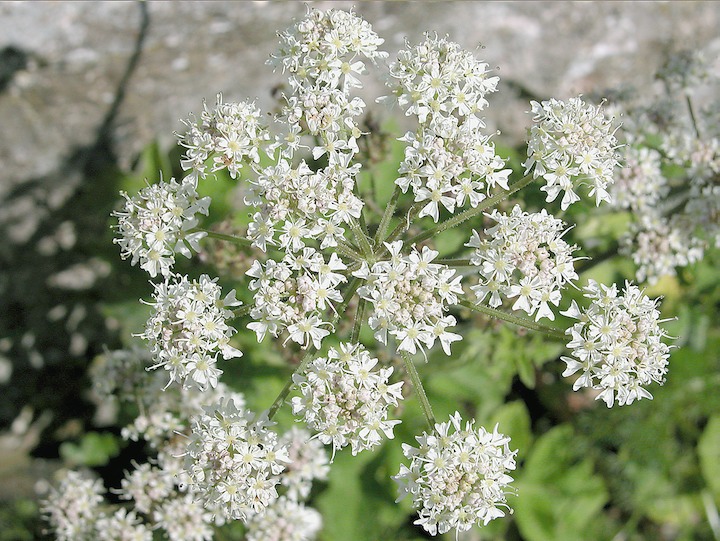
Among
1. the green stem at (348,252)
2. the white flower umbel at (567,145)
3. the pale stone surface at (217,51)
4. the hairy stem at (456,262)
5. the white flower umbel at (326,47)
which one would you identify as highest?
the pale stone surface at (217,51)

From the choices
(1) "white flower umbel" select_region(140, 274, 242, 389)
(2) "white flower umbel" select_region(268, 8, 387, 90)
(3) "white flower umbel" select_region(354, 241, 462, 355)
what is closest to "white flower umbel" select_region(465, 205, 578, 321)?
(3) "white flower umbel" select_region(354, 241, 462, 355)

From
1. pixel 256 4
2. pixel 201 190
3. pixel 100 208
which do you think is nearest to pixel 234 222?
pixel 201 190

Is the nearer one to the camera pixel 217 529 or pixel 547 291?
pixel 547 291

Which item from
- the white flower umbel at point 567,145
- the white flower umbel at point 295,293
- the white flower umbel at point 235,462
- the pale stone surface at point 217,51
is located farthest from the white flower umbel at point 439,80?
the pale stone surface at point 217,51

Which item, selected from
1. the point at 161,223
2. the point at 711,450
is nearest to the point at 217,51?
the point at 161,223

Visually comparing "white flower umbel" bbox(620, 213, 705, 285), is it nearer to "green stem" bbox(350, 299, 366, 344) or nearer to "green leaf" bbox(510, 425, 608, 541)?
"green leaf" bbox(510, 425, 608, 541)

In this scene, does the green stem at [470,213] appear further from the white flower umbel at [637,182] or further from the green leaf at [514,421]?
the green leaf at [514,421]

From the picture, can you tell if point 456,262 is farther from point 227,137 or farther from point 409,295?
point 227,137

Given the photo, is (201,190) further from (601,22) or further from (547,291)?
(601,22)
